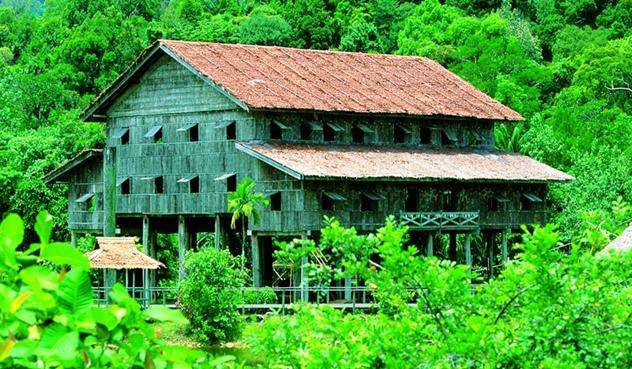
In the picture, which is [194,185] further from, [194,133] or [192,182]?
[194,133]

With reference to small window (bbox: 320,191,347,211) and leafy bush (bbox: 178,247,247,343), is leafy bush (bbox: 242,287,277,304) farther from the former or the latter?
small window (bbox: 320,191,347,211)

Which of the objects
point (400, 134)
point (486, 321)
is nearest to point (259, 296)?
point (400, 134)

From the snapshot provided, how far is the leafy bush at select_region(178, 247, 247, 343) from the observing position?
120ft

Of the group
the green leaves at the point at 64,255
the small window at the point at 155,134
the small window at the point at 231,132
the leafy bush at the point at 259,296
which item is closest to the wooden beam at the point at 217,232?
the small window at the point at 231,132

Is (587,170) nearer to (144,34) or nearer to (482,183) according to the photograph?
(482,183)

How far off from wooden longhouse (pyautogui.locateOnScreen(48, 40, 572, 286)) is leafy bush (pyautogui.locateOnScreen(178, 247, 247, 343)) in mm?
4185

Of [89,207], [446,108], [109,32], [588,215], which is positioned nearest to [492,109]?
[446,108]

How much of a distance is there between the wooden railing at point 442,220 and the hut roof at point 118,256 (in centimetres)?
799

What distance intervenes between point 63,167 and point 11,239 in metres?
43.3

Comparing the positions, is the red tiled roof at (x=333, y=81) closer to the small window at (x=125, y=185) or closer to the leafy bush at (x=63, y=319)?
the small window at (x=125, y=185)

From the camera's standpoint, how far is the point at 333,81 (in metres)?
47.0

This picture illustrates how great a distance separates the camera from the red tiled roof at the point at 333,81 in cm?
4372

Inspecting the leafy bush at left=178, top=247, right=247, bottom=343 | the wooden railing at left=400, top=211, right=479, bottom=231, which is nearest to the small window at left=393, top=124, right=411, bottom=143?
the wooden railing at left=400, top=211, right=479, bottom=231

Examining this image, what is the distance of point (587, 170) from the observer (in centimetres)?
5691
